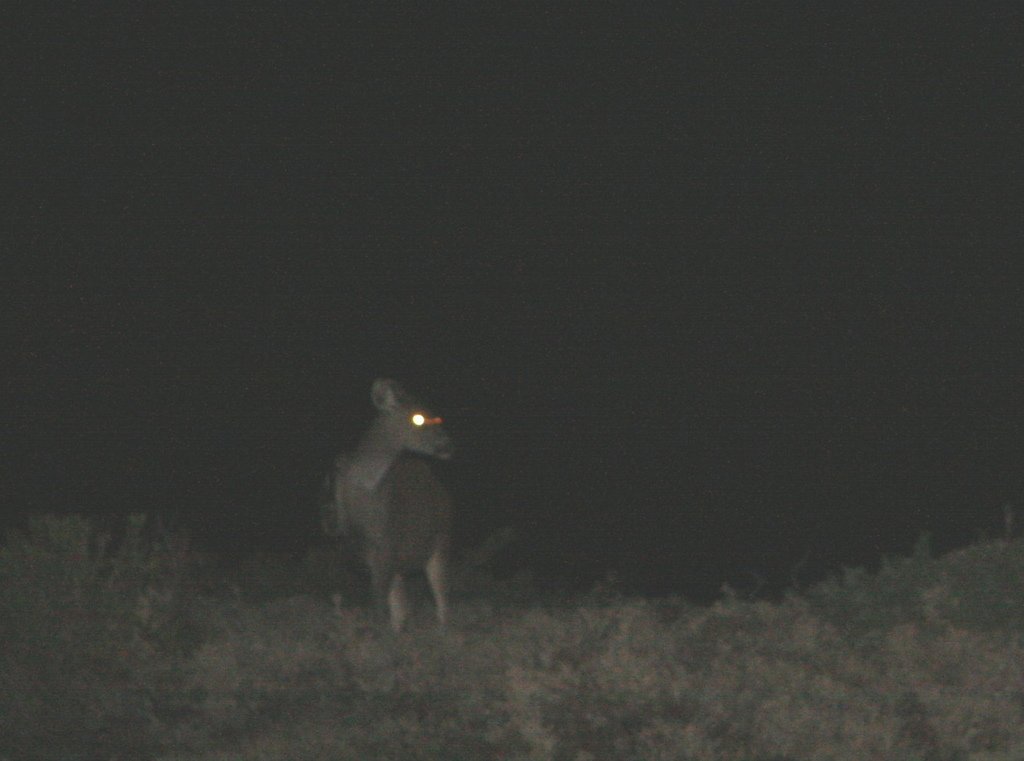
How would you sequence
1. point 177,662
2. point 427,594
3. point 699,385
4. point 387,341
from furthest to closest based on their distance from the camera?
1. point 699,385
2. point 387,341
3. point 427,594
4. point 177,662

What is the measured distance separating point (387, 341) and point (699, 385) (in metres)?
3.16

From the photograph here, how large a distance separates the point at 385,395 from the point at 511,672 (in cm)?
374

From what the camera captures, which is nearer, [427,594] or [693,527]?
[427,594]

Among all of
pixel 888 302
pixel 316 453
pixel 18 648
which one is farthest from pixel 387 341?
pixel 18 648

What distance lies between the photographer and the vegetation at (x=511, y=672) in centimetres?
714

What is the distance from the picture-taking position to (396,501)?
1070cm

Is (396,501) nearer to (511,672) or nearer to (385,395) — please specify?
(385,395)

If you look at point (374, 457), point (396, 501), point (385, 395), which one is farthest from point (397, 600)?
point (385, 395)

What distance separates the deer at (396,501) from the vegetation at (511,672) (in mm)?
327

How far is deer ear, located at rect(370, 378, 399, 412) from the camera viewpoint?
10930 millimetres

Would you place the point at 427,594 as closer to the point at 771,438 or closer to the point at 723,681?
the point at 771,438

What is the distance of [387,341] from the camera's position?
54.6 feet

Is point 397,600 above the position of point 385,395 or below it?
below

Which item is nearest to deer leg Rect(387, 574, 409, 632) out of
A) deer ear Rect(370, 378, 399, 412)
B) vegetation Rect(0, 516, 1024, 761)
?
vegetation Rect(0, 516, 1024, 761)
